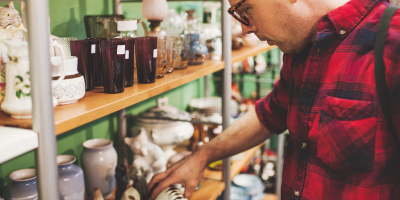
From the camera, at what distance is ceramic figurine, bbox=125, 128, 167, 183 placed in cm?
144

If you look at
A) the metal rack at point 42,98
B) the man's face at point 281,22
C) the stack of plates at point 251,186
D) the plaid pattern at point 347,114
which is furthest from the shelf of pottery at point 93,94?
the stack of plates at point 251,186

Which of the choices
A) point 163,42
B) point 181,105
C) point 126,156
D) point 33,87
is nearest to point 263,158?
point 181,105

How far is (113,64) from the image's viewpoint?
901 mm

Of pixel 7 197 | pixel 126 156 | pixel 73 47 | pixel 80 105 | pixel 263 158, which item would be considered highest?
pixel 73 47

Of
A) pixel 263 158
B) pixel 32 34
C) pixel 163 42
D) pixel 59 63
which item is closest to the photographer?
pixel 32 34

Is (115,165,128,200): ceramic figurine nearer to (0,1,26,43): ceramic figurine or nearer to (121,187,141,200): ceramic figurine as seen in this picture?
(121,187,141,200): ceramic figurine

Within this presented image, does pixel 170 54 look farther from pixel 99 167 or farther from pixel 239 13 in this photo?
pixel 99 167

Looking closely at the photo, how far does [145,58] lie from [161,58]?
0.12 m

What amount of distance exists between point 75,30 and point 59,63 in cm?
64

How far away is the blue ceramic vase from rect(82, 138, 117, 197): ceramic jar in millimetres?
490

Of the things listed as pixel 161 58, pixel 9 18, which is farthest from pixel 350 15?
pixel 9 18

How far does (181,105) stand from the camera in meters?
2.46

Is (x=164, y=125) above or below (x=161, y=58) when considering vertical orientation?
below

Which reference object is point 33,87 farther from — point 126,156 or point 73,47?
point 126,156
